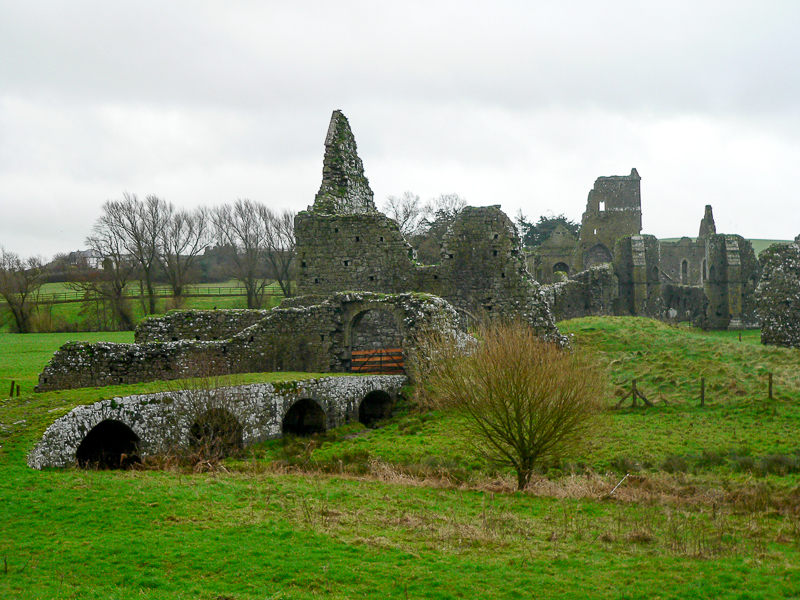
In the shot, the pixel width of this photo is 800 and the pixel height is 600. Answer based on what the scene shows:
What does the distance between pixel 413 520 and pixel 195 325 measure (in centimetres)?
1366

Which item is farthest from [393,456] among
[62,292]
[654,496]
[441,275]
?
[62,292]

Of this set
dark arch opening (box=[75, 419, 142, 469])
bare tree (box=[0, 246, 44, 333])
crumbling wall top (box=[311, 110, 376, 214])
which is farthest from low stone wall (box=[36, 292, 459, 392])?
bare tree (box=[0, 246, 44, 333])

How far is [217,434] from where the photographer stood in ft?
50.0

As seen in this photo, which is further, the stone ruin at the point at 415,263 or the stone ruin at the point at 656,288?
the stone ruin at the point at 656,288

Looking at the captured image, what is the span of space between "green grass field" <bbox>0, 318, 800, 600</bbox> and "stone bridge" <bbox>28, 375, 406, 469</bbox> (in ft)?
1.35

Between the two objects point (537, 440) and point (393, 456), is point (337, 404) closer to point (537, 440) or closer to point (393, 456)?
point (393, 456)

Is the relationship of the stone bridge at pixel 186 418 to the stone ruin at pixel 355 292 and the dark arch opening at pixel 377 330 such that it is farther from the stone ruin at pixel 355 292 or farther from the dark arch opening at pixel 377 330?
the dark arch opening at pixel 377 330

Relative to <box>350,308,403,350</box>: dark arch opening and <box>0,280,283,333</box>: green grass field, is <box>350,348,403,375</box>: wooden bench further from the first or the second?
<box>0,280,283,333</box>: green grass field

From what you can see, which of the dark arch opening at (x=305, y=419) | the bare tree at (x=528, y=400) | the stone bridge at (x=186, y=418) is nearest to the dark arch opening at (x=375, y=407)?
the stone bridge at (x=186, y=418)

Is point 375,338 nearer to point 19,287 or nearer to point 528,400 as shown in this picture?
point 528,400

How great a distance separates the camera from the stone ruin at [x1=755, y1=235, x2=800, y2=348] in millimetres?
26547

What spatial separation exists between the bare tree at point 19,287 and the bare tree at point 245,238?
14.4m

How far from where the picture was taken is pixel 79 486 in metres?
10.8

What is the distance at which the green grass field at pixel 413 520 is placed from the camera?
8.26m
